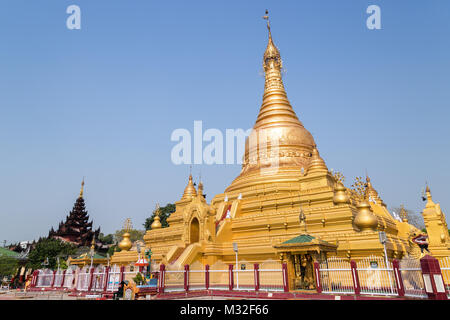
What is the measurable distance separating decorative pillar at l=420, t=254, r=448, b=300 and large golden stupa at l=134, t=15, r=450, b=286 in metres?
4.46

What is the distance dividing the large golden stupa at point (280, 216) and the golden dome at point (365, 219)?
0.16 feet

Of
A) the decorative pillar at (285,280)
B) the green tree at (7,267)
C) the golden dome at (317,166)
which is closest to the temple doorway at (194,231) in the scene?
the decorative pillar at (285,280)

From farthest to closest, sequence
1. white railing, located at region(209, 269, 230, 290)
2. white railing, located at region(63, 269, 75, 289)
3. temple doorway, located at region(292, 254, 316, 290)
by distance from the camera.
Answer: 1. white railing, located at region(63, 269, 75, 289)
2. white railing, located at region(209, 269, 230, 290)
3. temple doorway, located at region(292, 254, 316, 290)

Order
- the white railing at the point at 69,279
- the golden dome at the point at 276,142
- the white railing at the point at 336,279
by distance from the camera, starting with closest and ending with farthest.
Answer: the white railing at the point at 336,279 < the white railing at the point at 69,279 < the golden dome at the point at 276,142

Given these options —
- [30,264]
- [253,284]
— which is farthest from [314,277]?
[30,264]

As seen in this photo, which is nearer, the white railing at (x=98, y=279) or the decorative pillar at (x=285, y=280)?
the decorative pillar at (x=285, y=280)

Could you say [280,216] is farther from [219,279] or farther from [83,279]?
[83,279]

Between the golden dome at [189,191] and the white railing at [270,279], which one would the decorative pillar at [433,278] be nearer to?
the white railing at [270,279]

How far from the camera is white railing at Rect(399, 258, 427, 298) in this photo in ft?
32.7

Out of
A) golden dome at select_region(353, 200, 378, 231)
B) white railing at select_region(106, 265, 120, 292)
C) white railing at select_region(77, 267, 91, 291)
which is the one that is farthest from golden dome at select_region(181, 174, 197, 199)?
golden dome at select_region(353, 200, 378, 231)

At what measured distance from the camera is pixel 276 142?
27.0 m

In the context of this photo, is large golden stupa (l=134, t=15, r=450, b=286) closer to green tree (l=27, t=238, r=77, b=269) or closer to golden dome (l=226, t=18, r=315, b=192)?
golden dome (l=226, t=18, r=315, b=192)

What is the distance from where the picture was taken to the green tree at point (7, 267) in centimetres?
3634
